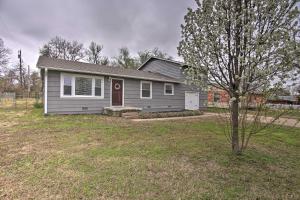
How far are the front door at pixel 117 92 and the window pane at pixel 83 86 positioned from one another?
1.49 m

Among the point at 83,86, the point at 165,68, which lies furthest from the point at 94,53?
the point at 83,86

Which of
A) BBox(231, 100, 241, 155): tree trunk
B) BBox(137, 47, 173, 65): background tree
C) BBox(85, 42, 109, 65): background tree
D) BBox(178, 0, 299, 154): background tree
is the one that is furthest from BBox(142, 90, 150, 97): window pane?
BBox(85, 42, 109, 65): background tree

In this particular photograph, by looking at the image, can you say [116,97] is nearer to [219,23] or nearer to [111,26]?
[111,26]

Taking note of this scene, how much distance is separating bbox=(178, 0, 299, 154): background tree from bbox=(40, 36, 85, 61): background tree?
34312 millimetres

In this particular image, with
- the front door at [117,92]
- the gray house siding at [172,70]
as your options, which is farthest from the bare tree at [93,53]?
the front door at [117,92]

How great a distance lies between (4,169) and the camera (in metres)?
3.33

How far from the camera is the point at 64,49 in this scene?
35.2 meters

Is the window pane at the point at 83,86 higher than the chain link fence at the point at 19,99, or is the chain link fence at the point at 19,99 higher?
the window pane at the point at 83,86

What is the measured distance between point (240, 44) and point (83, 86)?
369 inches

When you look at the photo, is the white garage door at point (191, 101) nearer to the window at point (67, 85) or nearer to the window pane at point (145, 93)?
the window pane at point (145, 93)

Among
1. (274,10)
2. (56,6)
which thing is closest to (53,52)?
(56,6)

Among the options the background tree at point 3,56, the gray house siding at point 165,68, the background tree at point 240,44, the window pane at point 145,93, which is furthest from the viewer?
the background tree at point 3,56

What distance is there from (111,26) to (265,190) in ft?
55.1

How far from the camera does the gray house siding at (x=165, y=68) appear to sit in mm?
15867
